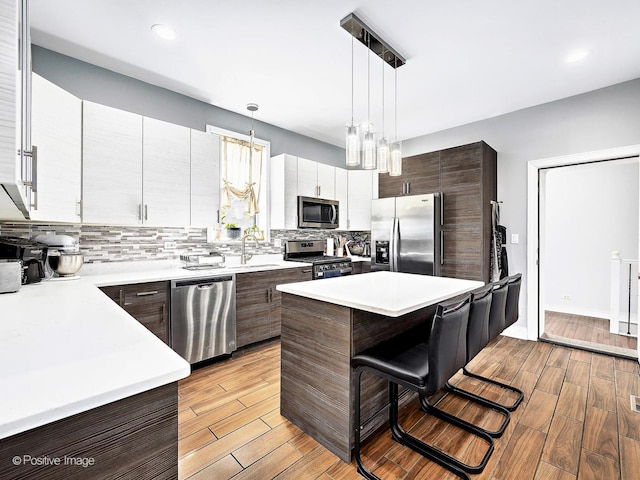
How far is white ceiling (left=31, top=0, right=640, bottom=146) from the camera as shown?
2.01 m

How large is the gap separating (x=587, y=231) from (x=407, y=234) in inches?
110

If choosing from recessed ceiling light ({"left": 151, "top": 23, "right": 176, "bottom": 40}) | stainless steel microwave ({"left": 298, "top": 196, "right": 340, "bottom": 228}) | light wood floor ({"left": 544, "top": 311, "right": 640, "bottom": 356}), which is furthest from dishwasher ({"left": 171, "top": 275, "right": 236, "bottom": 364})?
light wood floor ({"left": 544, "top": 311, "right": 640, "bottom": 356})

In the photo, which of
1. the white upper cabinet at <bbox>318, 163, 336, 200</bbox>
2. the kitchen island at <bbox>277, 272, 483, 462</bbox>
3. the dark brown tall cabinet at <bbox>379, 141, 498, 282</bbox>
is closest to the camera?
the kitchen island at <bbox>277, 272, 483, 462</bbox>

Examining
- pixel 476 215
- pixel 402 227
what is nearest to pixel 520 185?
pixel 476 215

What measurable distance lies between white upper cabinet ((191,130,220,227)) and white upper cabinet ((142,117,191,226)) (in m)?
Result: 0.06

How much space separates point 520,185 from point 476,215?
2.44 feet

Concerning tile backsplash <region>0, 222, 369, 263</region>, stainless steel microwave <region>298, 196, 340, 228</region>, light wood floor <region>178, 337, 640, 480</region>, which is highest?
stainless steel microwave <region>298, 196, 340, 228</region>

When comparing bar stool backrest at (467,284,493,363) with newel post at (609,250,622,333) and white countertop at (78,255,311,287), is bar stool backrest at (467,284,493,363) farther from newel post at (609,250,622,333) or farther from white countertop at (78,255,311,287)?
newel post at (609,250,622,333)

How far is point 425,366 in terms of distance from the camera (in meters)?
1.48

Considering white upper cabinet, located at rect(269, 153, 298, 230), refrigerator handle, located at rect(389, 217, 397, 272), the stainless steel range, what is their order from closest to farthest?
the stainless steel range
white upper cabinet, located at rect(269, 153, 298, 230)
refrigerator handle, located at rect(389, 217, 397, 272)

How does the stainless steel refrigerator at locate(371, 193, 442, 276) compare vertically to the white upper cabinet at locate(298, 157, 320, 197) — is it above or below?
below

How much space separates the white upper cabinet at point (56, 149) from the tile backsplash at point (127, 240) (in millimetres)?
377

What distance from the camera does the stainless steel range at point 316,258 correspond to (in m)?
3.68

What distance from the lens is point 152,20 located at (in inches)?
82.8
